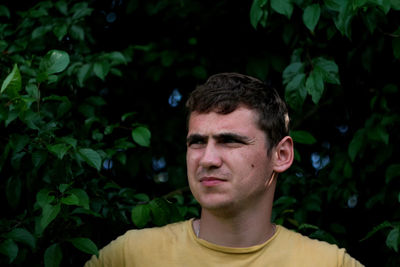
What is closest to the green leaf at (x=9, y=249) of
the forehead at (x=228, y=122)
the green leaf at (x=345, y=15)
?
the forehead at (x=228, y=122)

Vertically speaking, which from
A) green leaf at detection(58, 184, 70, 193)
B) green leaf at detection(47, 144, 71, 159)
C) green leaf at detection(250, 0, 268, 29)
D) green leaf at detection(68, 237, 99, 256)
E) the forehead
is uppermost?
green leaf at detection(250, 0, 268, 29)

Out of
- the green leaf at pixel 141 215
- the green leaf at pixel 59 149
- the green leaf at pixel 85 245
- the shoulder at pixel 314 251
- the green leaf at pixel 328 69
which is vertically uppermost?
the green leaf at pixel 328 69

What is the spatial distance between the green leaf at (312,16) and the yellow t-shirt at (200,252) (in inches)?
34.5

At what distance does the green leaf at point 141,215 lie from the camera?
2.60 m

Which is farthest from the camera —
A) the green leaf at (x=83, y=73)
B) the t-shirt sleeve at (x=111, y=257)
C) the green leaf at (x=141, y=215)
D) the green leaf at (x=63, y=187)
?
the green leaf at (x=83, y=73)

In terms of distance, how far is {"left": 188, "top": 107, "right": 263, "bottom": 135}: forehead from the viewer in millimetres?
2223

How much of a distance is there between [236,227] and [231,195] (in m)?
0.15

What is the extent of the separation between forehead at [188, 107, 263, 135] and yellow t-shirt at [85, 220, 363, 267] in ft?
1.29

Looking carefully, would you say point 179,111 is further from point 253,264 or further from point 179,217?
point 253,264

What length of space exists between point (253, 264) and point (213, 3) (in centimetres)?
198

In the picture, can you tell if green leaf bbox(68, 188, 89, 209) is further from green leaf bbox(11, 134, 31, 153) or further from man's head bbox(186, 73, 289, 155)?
man's head bbox(186, 73, 289, 155)

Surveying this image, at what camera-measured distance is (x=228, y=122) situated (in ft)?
7.32

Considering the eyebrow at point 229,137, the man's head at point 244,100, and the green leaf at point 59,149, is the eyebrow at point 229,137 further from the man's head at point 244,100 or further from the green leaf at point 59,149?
the green leaf at point 59,149

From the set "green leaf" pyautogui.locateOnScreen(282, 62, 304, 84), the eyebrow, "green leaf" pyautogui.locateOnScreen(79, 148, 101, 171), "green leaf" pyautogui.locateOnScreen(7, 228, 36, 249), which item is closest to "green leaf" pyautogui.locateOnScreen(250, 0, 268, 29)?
"green leaf" pyautogui.locateOnScreen(282, 62, 304, 84)
